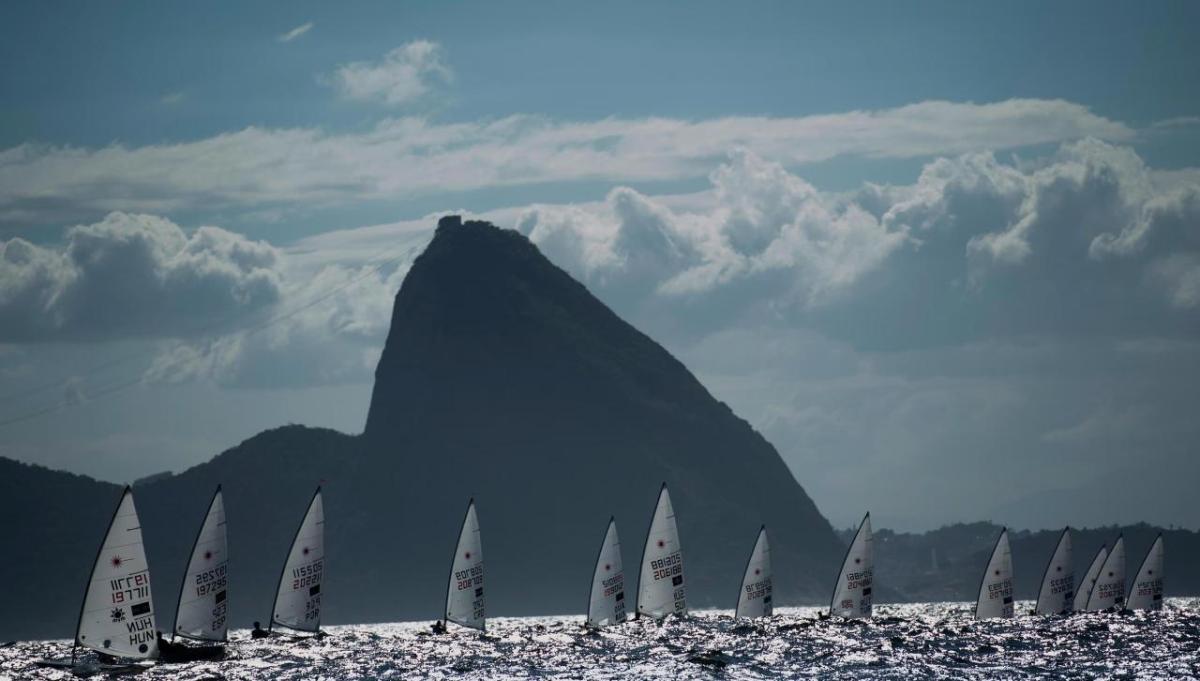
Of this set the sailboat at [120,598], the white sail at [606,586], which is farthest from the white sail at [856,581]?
the sailboat at [120,598]

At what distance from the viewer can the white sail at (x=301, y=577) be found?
82.4m

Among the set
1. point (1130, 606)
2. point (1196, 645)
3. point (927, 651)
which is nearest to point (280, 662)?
point (927, 651)

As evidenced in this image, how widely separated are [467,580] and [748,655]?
1796 cm

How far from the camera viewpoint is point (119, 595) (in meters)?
65.5

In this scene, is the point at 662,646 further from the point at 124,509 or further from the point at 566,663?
the point at 124,509

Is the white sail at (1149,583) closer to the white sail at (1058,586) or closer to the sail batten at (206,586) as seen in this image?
the white sail at (1058,586)

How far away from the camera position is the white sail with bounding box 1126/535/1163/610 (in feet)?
411

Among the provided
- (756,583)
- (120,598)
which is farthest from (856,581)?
(120,598)

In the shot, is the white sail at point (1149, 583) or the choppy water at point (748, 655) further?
the white sail at point (1149, 583)

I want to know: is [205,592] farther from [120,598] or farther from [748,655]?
[748,655]

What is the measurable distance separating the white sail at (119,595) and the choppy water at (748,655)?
2775 millimetres

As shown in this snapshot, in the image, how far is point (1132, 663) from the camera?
77938mm

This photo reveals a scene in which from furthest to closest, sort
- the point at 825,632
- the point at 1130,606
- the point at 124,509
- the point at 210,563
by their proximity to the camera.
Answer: the point at 1130,606 < the point at 825,632 < the point at 210,563 < the point at 124,509

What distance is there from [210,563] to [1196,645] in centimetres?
5676
